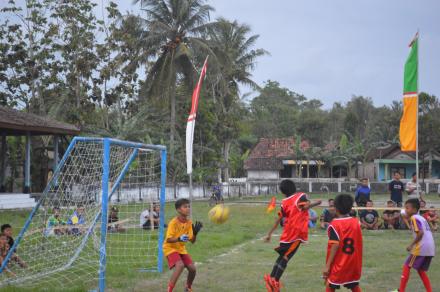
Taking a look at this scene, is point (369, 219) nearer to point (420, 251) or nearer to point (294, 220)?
point (420, 251)

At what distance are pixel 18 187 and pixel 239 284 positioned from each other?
29380mm

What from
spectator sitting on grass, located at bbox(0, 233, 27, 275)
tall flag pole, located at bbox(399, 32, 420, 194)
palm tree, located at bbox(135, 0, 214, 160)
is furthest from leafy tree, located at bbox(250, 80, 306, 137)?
spectator sitting on grass, located at bbox(0, 233, 27, 275)

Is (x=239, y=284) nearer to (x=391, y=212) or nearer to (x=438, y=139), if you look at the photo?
(x=391, y=212)

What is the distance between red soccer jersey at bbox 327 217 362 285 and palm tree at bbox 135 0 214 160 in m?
30.3

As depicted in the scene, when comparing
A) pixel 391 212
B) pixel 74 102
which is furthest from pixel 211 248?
pixel 74 102

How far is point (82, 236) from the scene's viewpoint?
11344mm

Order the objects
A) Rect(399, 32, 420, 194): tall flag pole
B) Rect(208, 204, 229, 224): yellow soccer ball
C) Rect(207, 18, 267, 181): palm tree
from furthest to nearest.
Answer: Rect(207, 18, 267, 181): palm tree < Rect(399, 32, 420, 194): tall flag pole < Rect(208, 204, 229, 224): yellow soccer ball

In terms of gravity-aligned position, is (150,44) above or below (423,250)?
above

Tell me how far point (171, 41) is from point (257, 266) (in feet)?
92.6

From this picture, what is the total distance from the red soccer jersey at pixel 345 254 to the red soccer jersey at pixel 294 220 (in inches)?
57.2

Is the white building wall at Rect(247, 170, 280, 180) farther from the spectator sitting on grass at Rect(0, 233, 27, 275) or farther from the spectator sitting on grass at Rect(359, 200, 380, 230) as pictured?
the spectator sitting on grass at Rect(0, 233, 27, 275)

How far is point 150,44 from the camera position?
37188 mm

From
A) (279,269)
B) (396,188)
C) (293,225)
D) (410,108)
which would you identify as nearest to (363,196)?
(396,188)

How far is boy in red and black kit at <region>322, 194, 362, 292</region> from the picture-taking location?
22.4 ft
